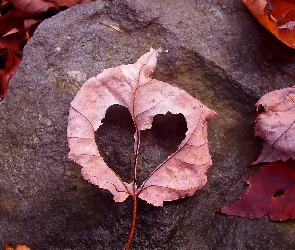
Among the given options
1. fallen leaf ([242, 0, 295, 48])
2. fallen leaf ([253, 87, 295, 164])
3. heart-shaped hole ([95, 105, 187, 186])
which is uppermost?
fallen leaf ([242, 0, 295, 48])

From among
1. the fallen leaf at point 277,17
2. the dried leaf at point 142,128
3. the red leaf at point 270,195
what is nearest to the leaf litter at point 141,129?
the dried leaf at point 142,128

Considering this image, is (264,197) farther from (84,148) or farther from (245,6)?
(245,6)

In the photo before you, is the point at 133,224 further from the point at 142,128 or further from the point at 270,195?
the point at 270,195

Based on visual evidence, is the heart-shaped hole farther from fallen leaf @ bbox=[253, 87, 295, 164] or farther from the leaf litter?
fallen leaf @ bbox=[253, 87, 295, 164]

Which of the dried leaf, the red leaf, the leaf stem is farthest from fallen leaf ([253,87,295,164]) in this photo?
the leaf stem

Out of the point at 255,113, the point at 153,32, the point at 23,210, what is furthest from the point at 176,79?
→ the point at 23,210
